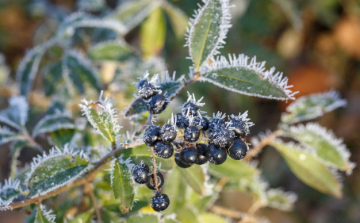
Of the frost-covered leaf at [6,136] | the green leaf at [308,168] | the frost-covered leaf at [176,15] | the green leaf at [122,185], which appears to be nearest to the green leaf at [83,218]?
the green leaf at [122,185]

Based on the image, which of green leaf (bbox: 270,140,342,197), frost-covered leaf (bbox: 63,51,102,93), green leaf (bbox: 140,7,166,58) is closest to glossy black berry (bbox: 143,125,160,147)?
green leaf (bbox: 270,140,342,197)

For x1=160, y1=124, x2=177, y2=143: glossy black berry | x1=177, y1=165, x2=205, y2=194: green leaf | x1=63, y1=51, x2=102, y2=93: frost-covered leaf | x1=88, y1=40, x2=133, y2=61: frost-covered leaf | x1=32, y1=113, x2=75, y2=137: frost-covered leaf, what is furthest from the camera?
x1=88, y1=40, x2=133, y2=61: frost-covered leaf

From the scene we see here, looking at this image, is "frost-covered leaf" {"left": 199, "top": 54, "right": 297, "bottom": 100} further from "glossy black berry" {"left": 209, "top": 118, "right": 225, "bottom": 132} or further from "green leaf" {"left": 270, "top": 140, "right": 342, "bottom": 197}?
"green leaf" {"left": 270, "top": 140, "right": 342, "bottom": 197}

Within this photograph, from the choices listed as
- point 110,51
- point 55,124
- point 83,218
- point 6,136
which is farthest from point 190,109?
point 110,51

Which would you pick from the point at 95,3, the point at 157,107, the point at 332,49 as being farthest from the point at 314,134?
the point at 332,49

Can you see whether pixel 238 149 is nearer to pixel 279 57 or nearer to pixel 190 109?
pixel 190 109

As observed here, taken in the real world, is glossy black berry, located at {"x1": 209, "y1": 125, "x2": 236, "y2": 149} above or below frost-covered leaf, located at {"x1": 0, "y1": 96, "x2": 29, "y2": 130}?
below

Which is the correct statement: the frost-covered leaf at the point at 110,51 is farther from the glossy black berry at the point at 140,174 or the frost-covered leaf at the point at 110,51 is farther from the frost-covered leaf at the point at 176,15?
the glossy black berry at the point at 140,174
